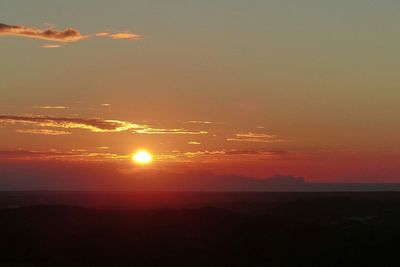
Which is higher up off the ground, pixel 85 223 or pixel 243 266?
pixel 85 223

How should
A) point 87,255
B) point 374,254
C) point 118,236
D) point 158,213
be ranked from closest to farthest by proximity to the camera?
point 374,254 → point 87,255 → point 118,236 → point 158,213

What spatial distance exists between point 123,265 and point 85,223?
1963 centimetres

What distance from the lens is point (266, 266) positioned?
164 feet

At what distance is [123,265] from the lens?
172 feet

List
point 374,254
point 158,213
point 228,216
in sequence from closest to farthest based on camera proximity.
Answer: point 374,254
point 228,216
point 158,213

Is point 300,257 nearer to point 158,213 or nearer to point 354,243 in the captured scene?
point 354,243

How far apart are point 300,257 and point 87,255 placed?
18.4m

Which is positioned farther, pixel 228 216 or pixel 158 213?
pixel 158 213

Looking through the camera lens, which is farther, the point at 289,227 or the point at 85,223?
the point at 85,223

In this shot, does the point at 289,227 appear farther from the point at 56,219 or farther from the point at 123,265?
the point at 56,219

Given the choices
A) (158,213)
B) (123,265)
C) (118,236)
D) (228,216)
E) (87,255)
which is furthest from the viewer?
(158,213)

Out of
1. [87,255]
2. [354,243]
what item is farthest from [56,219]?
[354,243]

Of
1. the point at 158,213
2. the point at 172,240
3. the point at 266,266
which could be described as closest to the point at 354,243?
the point at 266,266

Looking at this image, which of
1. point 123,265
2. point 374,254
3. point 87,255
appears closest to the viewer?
point 374,254
